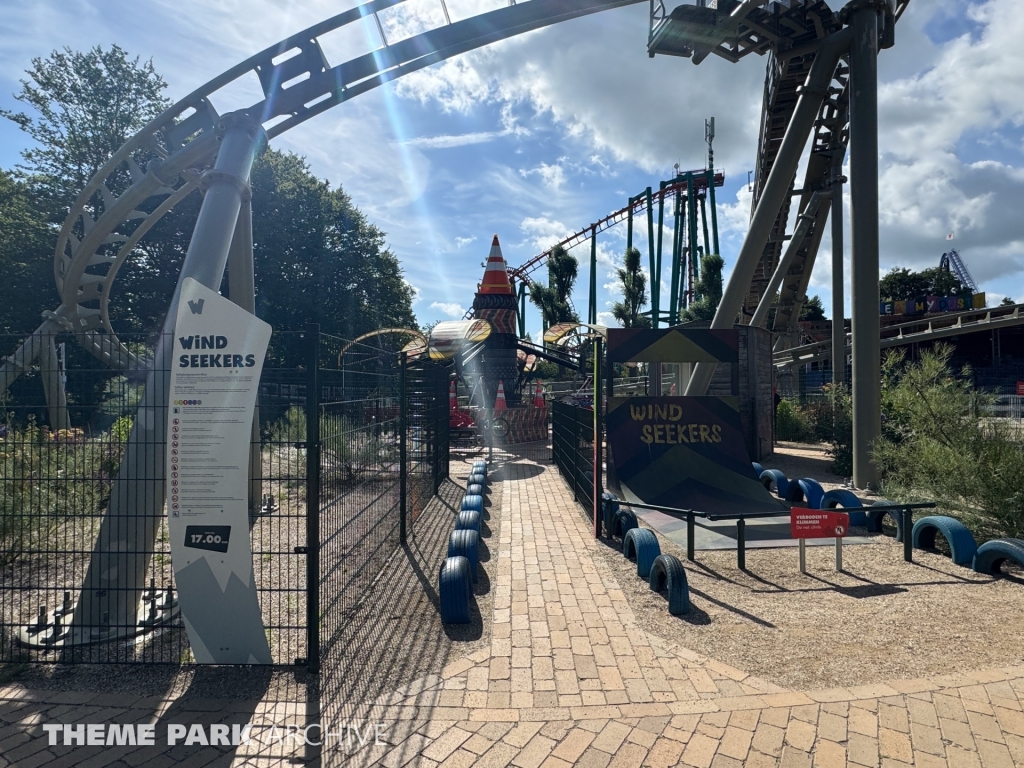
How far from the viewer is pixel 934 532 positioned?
675 cm

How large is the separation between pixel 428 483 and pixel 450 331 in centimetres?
1315

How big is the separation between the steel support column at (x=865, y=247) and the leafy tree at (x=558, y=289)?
3596cm

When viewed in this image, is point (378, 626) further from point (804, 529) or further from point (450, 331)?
point (450, 331)

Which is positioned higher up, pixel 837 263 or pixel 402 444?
pixel 837 263

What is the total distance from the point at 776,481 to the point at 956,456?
10.6 ft

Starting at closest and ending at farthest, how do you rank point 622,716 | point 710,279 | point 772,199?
point 622,716, point 772,199, point 710,279

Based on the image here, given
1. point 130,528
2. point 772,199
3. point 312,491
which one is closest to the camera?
point 312,491

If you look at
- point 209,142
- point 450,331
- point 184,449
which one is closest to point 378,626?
point 184,449

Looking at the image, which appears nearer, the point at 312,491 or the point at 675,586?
the point at 312,491

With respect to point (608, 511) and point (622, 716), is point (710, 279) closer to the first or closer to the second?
point (608, 511)

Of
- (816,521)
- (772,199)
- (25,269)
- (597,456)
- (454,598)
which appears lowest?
(454,598)

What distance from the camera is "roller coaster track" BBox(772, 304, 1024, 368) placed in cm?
2938

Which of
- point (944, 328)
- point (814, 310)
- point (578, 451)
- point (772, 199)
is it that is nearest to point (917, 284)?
point (814, 310)

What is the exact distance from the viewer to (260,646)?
384cm
